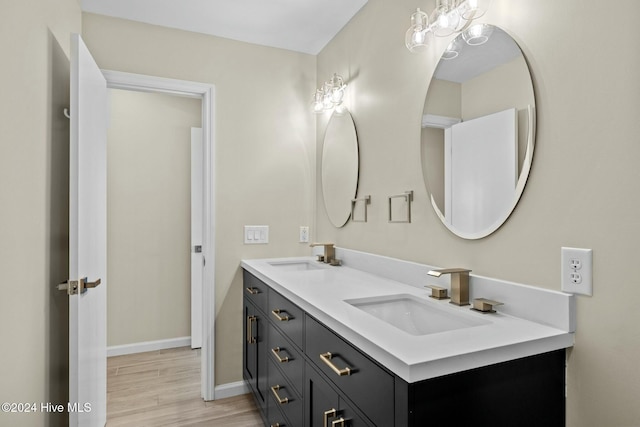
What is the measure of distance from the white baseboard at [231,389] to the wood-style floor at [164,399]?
0.03 m

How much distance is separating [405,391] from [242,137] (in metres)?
2.07

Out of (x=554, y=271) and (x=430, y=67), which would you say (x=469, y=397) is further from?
(x=430, y=67)

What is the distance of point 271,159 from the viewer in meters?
2.61

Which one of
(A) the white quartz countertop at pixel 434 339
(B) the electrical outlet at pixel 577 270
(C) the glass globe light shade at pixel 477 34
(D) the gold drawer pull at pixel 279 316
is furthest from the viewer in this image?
(D) the gold drawer pull at pixel 279 316

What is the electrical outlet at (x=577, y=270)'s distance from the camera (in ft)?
3.21

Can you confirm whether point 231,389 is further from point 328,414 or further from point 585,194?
point 585,194

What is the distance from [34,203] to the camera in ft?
4.56

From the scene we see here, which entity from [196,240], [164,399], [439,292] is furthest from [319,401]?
[196,240]

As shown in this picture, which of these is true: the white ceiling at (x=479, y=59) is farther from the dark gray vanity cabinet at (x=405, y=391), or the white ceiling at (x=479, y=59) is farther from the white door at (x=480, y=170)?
the dark gray vanity cabinet at (x=405, y=391)

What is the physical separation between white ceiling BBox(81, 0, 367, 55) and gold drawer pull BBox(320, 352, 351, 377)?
6.25 feet

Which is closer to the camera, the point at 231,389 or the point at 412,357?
the point at 412,357

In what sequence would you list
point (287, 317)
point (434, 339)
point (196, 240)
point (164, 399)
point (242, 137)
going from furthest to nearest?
point (196, 240) → point (242, 137) → point (164, 399) → point (287, 317) → point (434, 339)

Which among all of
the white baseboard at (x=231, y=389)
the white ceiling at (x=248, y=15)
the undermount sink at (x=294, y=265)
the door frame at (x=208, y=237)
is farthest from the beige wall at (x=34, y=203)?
the undermount sink at (x=294, y=265)

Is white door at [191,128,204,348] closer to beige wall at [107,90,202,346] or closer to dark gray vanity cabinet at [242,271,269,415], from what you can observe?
beige wall at [107,90,202,346]
